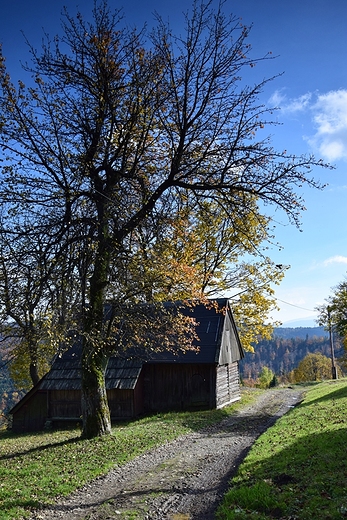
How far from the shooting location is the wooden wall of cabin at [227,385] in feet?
81.0

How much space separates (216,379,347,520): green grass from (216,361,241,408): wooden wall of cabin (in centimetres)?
1153

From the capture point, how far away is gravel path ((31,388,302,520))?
804 centimetres

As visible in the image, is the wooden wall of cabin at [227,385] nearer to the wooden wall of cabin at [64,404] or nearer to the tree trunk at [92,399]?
the wooden wall of cabin at [64,404]

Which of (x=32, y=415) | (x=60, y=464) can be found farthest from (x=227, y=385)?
(x=60, y=464)

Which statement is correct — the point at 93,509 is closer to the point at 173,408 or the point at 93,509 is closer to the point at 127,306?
the point at 127,306

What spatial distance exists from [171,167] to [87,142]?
3015 mm

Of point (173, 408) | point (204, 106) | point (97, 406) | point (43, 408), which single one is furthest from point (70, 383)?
point (204, 106)

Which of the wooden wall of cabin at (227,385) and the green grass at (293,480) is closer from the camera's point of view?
the green grass at (293,480)

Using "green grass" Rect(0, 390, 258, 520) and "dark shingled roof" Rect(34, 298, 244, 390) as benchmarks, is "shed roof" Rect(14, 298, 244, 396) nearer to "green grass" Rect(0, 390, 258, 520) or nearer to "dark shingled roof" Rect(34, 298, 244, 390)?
"dark shingled roof" Rect(34, 298, 244, 390)

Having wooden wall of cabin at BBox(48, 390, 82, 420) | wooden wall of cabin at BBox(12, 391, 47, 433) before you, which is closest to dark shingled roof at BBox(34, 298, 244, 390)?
wooden wall of cabin at BBox(48, 390, 82, 420)

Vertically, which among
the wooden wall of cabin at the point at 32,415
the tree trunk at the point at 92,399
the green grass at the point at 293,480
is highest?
the tree trunk at the point at 92,399

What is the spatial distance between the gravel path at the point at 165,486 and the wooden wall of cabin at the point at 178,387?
372 inches

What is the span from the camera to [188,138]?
13.5 meters

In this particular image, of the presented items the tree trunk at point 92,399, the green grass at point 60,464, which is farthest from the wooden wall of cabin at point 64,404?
the tree trunk at point 92,399
